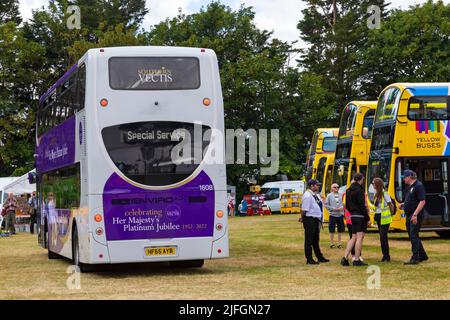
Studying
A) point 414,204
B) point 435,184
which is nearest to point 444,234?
point 435,184

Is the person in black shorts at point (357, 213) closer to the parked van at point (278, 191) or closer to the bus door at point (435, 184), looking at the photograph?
the bus door at point (435, 184)

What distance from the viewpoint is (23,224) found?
48406 mm

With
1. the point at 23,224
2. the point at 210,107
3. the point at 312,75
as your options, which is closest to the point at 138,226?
the point at 210,107

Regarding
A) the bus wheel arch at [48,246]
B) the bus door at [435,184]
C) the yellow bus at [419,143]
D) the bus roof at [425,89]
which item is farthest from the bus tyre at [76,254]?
the bus roof at [425,89]

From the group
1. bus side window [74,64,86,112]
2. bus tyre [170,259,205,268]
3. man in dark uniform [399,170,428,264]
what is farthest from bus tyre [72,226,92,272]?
man in dark uniform [399,170,428,264]

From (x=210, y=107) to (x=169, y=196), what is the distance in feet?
6.16

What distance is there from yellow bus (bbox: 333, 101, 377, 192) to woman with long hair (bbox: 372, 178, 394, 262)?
1423 cm

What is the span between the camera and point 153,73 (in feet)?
58.6

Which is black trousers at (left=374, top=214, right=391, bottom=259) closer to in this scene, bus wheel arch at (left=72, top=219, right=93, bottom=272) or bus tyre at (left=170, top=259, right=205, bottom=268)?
bus tyre at (left=170, top=259, right=205, bottom=268)

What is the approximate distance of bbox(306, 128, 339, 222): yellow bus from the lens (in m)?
41.1

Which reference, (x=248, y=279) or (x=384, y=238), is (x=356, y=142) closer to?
(x=384, y=238)

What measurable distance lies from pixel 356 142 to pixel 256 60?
102ft

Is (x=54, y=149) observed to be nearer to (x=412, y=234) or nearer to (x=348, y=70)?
(x=412, y=234)
